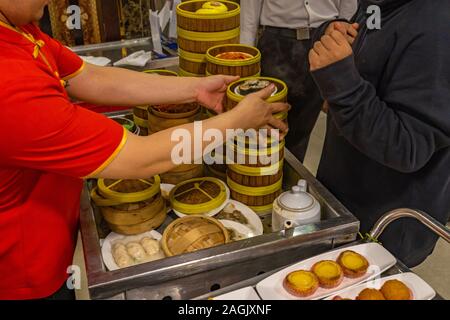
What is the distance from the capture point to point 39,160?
1000 millimetres

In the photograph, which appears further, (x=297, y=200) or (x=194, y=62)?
(x=194, y=62)

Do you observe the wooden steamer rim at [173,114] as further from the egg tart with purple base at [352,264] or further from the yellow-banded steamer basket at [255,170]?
the egg tart with purple base at [352,264]

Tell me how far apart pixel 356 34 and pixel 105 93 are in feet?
2.70

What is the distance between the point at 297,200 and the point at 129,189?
19.6 inches

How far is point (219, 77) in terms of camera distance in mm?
1496

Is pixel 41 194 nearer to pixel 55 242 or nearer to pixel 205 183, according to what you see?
pixel 55 242

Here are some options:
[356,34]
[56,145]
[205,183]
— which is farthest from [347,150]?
[56,145]

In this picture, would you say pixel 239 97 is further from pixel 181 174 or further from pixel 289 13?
pixel 289 13

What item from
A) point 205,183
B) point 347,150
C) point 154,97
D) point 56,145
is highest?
point 56,145

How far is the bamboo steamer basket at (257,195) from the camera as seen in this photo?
1.43 meters

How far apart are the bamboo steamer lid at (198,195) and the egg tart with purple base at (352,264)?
43 centimetres

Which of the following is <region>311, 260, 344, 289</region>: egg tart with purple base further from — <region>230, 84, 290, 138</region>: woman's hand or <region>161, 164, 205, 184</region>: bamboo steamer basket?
<region>161, 164, 205, 184</region>: bamboo steamer basket

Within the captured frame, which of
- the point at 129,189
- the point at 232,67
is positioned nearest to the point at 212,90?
the point at 232,67

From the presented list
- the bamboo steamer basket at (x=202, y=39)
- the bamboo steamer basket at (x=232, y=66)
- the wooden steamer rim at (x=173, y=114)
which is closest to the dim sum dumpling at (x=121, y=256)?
the wooden steamer rim at (x=173, y=114)
